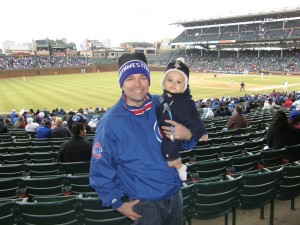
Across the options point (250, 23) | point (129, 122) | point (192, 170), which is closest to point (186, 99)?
point (129, 122)

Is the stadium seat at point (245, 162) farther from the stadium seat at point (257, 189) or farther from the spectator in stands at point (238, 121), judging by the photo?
the spectator in stands at point (238, 121)

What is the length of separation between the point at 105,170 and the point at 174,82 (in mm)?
1233

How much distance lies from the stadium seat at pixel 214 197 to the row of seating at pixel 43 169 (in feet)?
8.39

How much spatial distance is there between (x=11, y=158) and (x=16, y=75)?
56050 millimetres

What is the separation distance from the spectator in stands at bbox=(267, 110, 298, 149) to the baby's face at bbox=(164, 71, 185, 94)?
3817 mm

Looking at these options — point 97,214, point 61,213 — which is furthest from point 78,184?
point 97,214

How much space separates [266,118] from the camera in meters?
12.0

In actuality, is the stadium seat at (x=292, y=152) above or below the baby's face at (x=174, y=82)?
below

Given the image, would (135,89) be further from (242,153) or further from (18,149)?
(18,149)

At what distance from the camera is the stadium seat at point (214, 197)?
143 inches

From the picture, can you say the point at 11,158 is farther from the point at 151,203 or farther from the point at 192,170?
the point at 151,203

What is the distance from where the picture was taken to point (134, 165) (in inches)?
97.7

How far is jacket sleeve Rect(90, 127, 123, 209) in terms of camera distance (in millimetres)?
2436

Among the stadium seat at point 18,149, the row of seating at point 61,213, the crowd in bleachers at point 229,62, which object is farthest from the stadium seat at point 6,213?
the crowd in bleachers at point 229,62
